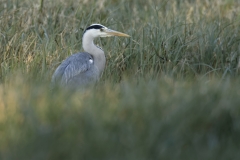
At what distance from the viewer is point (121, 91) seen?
208 inches

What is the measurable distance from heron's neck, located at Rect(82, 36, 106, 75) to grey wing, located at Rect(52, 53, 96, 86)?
140mm

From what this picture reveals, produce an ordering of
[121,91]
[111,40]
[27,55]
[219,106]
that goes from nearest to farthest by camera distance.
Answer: [219,106] < [121,91] < [27,55] < [111,40]

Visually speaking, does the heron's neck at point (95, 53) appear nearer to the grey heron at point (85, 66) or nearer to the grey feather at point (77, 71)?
the grey heron at point (85, 66)

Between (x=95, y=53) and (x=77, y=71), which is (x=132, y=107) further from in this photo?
(x=95, y=53)

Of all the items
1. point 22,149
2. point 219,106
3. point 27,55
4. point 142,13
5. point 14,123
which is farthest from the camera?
point 142,13

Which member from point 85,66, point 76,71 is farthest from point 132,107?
point 85,66

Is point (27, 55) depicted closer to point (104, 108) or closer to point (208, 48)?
point (208, 48)

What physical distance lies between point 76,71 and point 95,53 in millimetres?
656

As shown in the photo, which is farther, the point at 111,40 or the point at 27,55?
the point at 111,40

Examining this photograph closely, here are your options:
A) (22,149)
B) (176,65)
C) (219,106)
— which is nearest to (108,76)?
(176,65)

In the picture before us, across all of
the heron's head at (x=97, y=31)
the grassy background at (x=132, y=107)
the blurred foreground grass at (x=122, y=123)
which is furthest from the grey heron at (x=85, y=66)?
the blurred foreground grass at (x=122, y=123)

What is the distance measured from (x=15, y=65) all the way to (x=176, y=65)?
1.82 metres

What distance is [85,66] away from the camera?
7309mm

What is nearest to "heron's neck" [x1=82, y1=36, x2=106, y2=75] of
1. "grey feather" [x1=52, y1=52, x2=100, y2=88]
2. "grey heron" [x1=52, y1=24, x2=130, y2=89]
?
"grey heron" [x1=52, y1=24, x2=130, y2=89]
